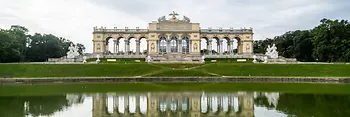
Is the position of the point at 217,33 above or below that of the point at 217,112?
above

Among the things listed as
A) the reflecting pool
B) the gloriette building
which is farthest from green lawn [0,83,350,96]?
the gloriette building

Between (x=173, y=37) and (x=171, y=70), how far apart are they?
30231 mm

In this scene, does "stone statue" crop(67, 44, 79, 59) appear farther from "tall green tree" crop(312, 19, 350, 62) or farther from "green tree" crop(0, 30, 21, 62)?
"tall green tree" crop(312, 19, 350, 62)

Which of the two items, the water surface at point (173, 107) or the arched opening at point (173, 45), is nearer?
the water surface at point (173, 107)

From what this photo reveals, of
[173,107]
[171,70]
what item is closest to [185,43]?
[171,70]

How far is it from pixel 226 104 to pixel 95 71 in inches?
1085

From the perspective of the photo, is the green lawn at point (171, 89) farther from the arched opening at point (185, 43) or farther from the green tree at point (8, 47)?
the arched opening at point (185, 43)

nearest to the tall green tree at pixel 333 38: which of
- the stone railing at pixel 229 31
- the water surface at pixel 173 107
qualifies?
the stone railing at pixel 229 31

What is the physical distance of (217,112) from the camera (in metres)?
16.6

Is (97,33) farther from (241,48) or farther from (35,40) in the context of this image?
(241,48)

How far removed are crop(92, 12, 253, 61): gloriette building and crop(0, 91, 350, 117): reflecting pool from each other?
51.6 meters

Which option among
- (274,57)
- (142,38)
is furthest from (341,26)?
(142,38)

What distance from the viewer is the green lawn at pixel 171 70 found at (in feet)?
139

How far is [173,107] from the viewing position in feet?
58.8
